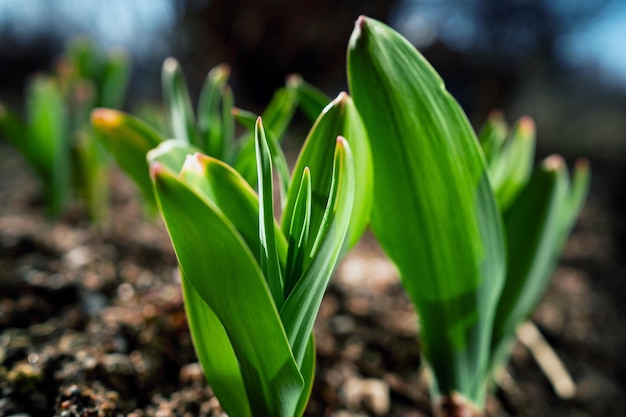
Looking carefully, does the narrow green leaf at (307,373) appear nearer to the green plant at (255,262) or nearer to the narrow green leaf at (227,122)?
the green plant at (255,262)

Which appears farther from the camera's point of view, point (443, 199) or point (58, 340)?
point (58, 340)

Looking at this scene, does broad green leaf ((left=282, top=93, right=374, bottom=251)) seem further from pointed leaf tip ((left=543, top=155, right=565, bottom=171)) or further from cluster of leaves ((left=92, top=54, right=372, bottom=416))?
pointed leaf tip ((left=543, top=155, right=565, bottom=171))

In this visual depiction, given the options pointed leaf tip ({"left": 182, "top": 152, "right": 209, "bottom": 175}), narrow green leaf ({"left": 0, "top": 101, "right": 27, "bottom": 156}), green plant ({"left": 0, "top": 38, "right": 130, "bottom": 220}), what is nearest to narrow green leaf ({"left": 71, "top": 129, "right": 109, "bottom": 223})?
green plant ({"left": 0, "top": 38, "right": 130, "bottom": 220})

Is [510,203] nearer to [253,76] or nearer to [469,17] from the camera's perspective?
[253,76]

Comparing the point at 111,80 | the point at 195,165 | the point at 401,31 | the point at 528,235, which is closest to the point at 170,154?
the point at 195,165

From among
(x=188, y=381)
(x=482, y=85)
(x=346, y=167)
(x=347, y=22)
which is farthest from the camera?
(x=482, y=85)

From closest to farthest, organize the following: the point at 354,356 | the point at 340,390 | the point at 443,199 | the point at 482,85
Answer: the point at 443,199, the point at 340,390, the point at 354,356, the point at 482,85

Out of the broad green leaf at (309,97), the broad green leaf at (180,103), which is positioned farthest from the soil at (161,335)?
the broad green leaf at (309,97)

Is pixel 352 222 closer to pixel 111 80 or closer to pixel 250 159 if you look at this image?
pixel 250 159

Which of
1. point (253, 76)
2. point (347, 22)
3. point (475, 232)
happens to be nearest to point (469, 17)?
point (347, 22)
